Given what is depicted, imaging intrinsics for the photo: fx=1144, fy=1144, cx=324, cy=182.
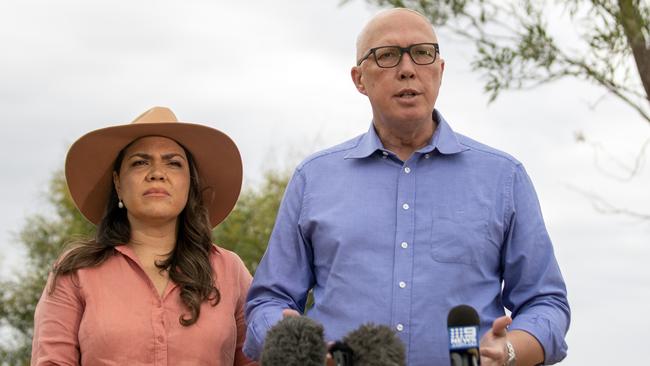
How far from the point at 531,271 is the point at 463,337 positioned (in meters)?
1.08

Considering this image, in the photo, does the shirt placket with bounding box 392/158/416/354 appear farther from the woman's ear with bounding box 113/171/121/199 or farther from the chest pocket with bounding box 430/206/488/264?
the woman's ear with bounding box 113/171/121/199

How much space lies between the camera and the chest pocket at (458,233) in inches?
173

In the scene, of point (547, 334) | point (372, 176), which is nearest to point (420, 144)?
point (372, 176)

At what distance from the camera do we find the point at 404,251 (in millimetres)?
4402

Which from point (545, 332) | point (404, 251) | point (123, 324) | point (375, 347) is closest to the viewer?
point (375, 347)

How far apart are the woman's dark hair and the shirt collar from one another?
84cm

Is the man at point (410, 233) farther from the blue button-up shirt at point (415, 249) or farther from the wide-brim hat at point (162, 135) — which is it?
the wide-brim hat at point (162, 135)

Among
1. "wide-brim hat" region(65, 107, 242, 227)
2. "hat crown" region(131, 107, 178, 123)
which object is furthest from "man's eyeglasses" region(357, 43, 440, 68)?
"hat crown" region(131, 107, 178, 123)

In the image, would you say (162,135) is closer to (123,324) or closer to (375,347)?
(123,324)

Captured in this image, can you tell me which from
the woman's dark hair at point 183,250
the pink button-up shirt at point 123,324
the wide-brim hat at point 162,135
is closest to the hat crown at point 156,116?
the wide-brim hat at point 162,135

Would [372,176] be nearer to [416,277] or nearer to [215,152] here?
[416,277]

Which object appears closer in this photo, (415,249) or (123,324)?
(415,249)

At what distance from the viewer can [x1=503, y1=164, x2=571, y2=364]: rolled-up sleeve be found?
439 centimetres

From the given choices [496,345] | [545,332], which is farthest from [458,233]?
[496,345]
